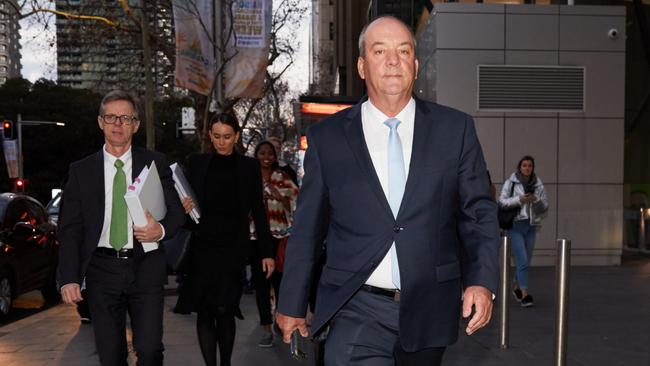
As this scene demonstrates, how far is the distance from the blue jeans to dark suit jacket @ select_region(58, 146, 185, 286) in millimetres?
6176

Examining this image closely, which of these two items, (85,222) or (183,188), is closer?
(85,222)

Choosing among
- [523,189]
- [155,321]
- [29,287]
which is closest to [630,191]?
[523,189]

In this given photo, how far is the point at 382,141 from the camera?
2.89 metres

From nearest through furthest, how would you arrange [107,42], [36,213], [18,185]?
[36,213], [107,42], [18,185]

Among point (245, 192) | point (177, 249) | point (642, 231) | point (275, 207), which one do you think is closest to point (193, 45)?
Answer: point (275, 207)

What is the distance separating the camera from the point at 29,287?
10.4 metres

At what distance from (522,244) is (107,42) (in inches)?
555

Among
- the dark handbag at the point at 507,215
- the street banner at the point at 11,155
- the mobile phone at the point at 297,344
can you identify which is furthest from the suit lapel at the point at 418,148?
the street banner at the point at 11,155

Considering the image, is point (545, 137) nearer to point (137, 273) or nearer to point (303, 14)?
point (303, 14)

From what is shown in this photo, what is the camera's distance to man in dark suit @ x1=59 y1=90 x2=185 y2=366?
3891 mm

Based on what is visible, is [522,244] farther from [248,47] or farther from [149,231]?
[248,47]

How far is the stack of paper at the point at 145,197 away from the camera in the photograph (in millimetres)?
3783

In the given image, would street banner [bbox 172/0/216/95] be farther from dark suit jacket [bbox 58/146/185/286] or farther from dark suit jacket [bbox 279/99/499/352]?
dark suit jacket [bbox 279/99/499/352]

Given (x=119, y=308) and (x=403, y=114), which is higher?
(x=403, y=114)
